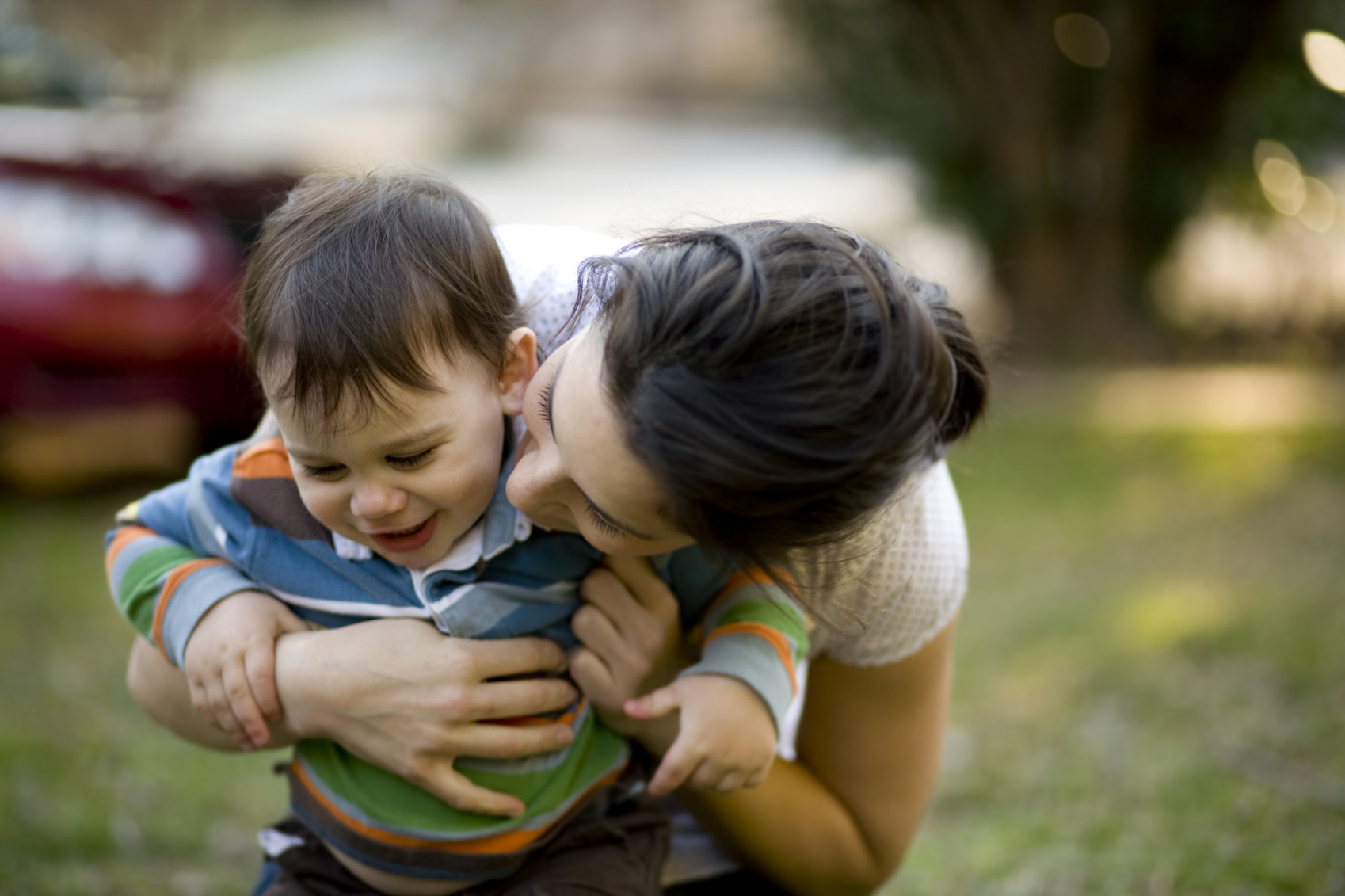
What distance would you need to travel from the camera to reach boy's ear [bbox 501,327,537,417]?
1.41m

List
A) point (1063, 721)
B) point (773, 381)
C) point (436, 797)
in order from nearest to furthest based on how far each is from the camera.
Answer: point (773, 381) < point (436, 797) < point (1063, 721)

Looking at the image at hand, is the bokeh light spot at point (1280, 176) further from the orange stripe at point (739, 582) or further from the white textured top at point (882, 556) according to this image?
the orange stripe at point (739, 582)

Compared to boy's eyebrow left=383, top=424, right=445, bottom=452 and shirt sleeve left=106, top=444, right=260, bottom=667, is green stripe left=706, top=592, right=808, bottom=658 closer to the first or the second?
boy's eyebrow left=383, top=424, right=445, bottom=452

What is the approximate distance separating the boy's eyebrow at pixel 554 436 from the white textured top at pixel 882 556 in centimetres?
22

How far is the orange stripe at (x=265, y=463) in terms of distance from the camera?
1482 mm

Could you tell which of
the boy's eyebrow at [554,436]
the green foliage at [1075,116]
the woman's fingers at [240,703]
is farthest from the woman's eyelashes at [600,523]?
the green foliage at [1075,116]

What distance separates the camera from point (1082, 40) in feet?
23.5

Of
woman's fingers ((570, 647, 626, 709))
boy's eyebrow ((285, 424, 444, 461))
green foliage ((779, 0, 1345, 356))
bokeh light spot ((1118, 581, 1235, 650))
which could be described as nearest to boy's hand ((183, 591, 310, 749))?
boy's eyebrow ((285, 424, 444, 461))

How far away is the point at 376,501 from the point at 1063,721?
8.99 feet

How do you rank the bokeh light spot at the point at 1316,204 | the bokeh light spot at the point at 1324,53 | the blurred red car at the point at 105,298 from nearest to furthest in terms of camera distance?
the blurred red car at the point at 105,298 < the bokeh light spot at the point at 1324,53 < the bokeh light spot at the point at 1316,204

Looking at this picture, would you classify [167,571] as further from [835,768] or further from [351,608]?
[835,768]

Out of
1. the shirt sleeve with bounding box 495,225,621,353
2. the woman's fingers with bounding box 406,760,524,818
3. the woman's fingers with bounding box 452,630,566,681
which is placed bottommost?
the woman's fingers with bounding box 406,760,524,818

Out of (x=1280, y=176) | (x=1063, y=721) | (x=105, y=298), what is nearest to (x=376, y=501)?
(x=1063, y=721)

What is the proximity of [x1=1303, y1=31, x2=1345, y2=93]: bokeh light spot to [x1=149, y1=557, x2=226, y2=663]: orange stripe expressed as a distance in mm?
7090
